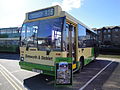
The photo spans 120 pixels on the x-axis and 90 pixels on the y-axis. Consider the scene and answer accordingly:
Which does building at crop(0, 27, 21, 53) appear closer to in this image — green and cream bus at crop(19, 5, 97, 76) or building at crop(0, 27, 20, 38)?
building at crop(0, 27, 20, 38)

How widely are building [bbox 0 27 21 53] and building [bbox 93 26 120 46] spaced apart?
116 feet

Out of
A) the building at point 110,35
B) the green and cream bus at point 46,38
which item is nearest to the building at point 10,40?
the green and cream bus at point 46,38

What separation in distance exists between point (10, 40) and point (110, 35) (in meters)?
42.3

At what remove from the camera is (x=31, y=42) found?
612cm

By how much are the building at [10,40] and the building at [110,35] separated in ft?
116

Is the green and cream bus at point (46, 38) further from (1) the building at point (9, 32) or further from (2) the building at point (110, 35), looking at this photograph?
(2) the building at point (110, 35)

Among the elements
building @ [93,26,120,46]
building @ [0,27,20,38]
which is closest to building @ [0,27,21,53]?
building @ [0,27,20,38]

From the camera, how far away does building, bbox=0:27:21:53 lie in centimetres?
2595

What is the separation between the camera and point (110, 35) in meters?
53.0

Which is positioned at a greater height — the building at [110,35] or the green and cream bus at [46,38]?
the building at [110,35]

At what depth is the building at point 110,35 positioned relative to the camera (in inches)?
2012

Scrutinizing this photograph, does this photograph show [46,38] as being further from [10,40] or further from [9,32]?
[9,32]

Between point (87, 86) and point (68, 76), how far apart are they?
1.12 m

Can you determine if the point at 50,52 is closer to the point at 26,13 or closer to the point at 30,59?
the point at 30,59
